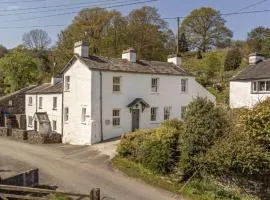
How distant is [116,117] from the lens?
32.2 m

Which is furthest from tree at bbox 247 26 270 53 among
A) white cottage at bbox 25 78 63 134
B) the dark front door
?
white cottage at bbox 25 78 63 134

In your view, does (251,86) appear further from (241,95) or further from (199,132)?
(199,132)

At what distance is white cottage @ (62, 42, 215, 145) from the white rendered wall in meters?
5.36

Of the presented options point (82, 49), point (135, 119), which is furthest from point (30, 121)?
point (135, 119)

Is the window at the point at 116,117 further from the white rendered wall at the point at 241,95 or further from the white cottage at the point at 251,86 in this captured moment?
the white rendered wall at the point at 241,95

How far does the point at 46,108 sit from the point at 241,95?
65.8ft

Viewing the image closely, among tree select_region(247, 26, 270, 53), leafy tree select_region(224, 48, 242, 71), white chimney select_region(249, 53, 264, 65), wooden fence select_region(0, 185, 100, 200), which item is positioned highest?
tree select_region(247, 26, 270, 53)

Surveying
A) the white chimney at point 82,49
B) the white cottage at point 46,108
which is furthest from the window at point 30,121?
the white chimney at point 82,49

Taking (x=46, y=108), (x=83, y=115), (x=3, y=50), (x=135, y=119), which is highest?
(x=3, y=50)

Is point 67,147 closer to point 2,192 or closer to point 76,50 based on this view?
point 76,50

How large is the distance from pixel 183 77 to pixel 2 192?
26.1 metres

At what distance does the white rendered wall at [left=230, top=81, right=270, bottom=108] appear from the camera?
33031 mm

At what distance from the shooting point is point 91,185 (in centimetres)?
1947

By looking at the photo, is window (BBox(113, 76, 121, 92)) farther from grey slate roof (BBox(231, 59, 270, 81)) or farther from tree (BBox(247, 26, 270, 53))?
tree (BBox(247, 26, 270, 53))
